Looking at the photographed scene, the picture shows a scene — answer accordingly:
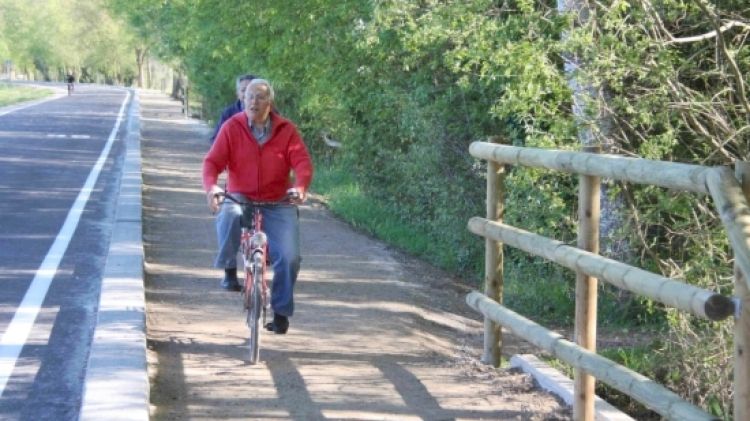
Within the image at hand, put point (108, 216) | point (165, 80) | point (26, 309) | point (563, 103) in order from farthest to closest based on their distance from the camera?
point (165, 80) < point (108, 216) < point (563, 103) < point (26, 309)

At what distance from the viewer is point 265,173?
805 centimetres

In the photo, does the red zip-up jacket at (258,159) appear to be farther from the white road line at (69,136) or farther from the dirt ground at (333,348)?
the white road line at (69,136)

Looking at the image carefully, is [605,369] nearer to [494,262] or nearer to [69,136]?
[494,262]

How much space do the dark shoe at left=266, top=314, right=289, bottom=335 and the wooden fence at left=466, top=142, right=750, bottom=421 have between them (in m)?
1.36

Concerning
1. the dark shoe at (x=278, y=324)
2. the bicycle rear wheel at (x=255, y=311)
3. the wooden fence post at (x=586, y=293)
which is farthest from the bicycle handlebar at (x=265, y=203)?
the wooden fence post at (x=586, y=293)

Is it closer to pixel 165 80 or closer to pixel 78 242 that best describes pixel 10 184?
pixel 78 242

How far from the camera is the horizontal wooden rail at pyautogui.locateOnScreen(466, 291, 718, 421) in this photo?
495cm

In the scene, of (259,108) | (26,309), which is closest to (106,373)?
(259,108)

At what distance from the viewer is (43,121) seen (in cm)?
4538

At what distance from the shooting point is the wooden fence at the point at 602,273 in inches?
178

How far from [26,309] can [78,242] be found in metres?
3.93

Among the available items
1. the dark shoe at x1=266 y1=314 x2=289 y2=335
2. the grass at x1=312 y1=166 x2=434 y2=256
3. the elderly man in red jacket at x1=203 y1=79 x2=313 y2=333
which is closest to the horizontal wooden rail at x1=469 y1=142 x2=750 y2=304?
the elderly man in red jacket at x1=203 y1=79 x2=313 y2=333

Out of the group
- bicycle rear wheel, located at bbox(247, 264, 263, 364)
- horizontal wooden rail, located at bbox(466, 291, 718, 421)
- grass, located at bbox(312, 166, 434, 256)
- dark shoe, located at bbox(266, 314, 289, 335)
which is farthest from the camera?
grass, located at bbox(312, 166, 434, 256)

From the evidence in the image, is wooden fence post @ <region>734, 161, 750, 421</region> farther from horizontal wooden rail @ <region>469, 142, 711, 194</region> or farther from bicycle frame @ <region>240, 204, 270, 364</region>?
bicycle frame @ <region>240, 204, 270, 364</region>
